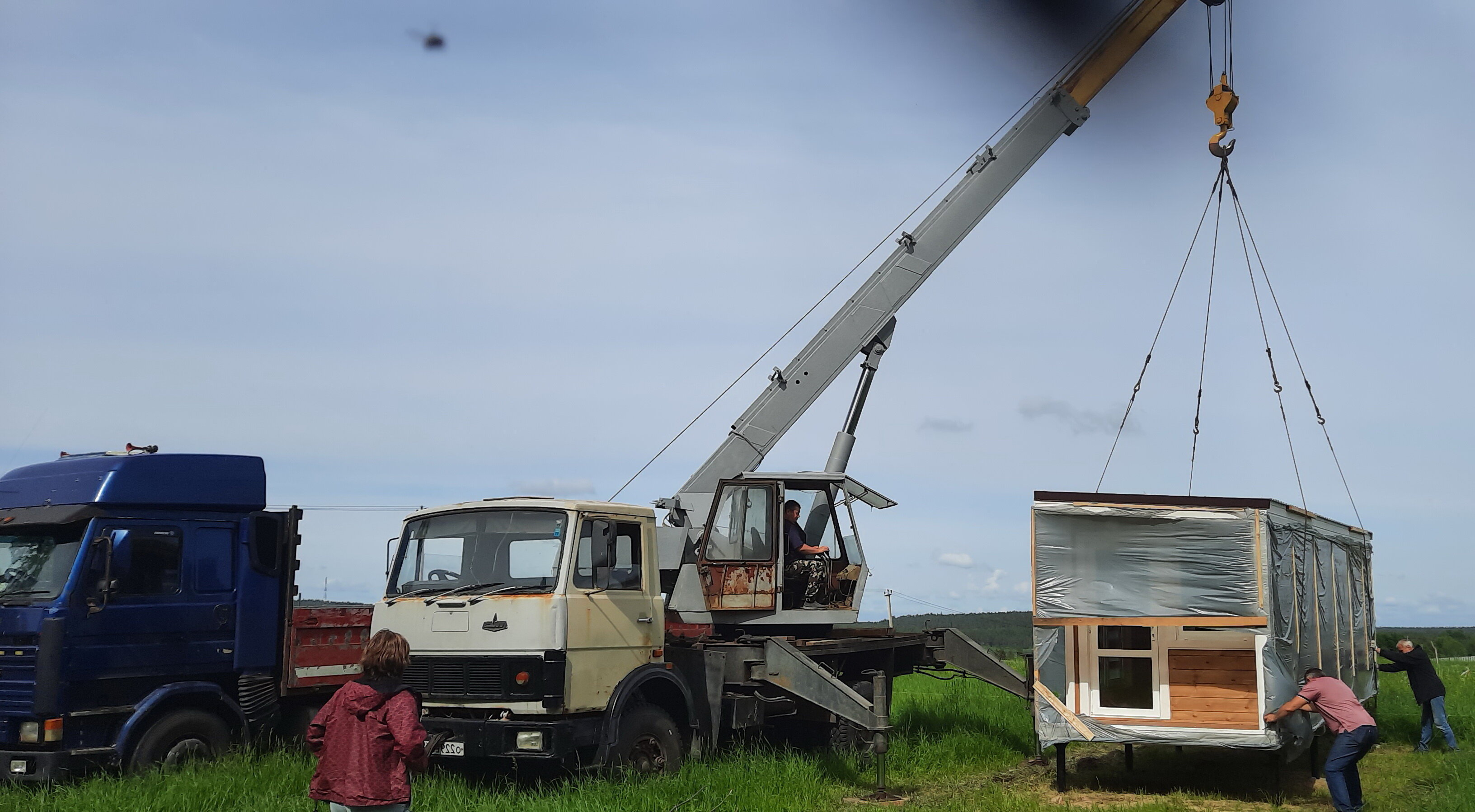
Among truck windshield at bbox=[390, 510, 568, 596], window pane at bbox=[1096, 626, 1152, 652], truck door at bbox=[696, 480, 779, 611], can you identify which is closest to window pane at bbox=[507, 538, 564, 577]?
truck windshield at bbox=[390, 510, 568, 596]

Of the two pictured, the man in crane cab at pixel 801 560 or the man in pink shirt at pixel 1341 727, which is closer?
the man in pink shirt at pixel 1341 727

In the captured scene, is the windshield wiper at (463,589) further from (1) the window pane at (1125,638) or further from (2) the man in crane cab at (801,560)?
(1) the window pane at (1125,638)

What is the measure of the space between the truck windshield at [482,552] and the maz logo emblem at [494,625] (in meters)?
0.27

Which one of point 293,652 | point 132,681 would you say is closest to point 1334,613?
point 293,652

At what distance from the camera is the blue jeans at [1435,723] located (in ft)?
48.5

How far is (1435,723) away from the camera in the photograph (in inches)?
593

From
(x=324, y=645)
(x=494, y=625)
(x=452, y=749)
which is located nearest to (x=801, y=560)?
(x=494, y=625)

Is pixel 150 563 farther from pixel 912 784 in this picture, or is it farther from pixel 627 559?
pixel 912 784

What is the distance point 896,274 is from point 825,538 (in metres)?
4.35

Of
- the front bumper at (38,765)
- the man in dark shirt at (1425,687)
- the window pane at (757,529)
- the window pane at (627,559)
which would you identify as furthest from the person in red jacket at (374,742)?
the man in dark shirt at (1425,687)

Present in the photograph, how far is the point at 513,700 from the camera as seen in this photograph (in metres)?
9.84

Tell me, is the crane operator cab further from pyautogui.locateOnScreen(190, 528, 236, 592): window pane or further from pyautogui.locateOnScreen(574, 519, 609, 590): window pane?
pyautogui.locateOnScreen(190, 528, 236, 592): window pane

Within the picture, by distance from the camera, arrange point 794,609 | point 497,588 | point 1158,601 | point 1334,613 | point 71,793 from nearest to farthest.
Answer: point 71,793 → point 497,588 → point 1158,601 → point 794,609 → point 1334,613

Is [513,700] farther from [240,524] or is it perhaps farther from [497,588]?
[240,524]
